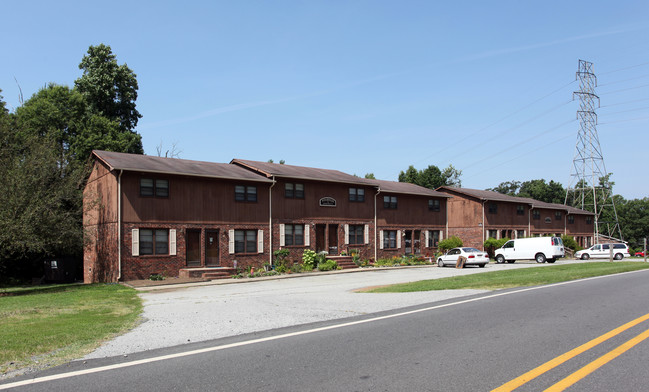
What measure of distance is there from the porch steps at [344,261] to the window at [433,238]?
9.86 m

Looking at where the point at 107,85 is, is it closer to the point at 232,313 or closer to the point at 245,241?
the point at 245,241

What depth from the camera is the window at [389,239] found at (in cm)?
3556

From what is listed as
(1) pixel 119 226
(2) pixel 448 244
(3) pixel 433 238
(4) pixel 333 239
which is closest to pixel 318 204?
(4) pixel 333 239

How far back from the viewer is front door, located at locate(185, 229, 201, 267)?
25708 mm

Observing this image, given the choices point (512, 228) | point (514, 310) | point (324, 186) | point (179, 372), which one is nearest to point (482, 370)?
point (179, 372)

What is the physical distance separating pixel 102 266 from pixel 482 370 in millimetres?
24641

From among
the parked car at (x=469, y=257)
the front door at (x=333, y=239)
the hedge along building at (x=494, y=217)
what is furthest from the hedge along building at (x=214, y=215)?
the hedge along building at (x=494, y=217)

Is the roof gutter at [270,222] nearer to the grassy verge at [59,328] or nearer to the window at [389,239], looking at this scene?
the window at [389,239]

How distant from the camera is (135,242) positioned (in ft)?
78.1

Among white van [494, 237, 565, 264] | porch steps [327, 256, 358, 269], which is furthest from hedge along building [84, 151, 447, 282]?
white van [494, 237, 565, 264]

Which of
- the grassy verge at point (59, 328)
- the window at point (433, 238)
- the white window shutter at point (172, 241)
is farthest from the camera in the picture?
the window at point (433, 238)

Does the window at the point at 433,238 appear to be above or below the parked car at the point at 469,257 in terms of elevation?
above

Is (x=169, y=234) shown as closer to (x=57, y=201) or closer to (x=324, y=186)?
(x=57, y=201)

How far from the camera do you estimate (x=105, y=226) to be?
2558 centimetres
